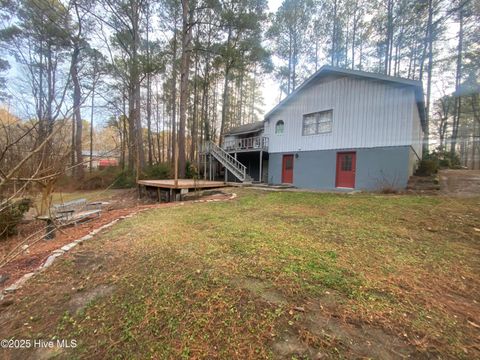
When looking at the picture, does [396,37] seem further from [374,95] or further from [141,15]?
[141,15]

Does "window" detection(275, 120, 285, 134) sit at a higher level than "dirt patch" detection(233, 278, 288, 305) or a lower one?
higher

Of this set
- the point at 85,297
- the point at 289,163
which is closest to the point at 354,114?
the point at 289,163

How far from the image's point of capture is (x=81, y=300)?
243 cm

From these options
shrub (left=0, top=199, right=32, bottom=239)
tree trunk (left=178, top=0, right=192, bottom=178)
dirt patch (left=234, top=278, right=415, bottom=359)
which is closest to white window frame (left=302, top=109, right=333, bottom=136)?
tree trunk (left=178, top=0, right=192, bottom=178)

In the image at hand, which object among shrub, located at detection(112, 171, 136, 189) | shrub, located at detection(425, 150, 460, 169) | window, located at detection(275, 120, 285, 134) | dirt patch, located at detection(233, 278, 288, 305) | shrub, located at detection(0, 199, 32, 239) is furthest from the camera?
shrub, located at detection(425, 150, 460, 169)

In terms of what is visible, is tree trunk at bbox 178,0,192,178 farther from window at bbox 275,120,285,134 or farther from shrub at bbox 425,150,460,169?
shrub at bbox 425,150,460,169

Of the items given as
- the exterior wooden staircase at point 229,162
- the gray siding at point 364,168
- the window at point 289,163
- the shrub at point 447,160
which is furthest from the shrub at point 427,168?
the exterior wooden staircase at point 229,162

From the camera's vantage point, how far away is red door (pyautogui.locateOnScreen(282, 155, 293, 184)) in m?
13.2

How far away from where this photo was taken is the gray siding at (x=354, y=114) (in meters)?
9.04

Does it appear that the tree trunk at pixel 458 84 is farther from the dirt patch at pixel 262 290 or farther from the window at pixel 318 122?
the dirt patch at pixel 262 290

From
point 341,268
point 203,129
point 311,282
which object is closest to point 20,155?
point 311,282

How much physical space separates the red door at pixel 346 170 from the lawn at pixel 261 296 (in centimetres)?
632

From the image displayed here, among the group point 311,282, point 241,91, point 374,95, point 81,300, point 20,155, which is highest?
point 241,91

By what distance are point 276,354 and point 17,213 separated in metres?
7.35
